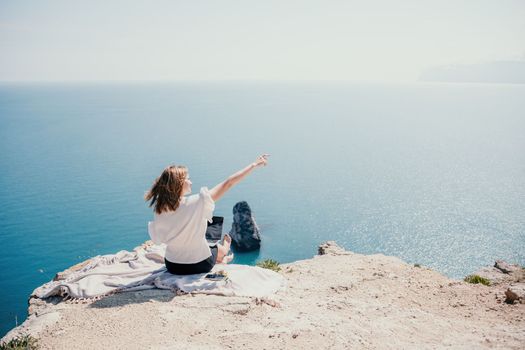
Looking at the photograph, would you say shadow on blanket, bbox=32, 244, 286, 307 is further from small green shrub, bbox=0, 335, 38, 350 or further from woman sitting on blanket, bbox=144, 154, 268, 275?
small green shrub, bbox=0, 335, 38, 350

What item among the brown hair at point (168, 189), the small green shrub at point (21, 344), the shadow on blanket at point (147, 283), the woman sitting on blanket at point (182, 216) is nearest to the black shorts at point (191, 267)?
the woman sitting on blanket at point (182, 216)

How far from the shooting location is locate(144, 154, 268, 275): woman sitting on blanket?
820 centimetres

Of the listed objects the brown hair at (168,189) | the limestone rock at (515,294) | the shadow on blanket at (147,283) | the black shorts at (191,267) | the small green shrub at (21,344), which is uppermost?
the brown hair at (168,189)

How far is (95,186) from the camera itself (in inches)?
3642

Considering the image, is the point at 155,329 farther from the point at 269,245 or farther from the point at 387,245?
the point at 387,245

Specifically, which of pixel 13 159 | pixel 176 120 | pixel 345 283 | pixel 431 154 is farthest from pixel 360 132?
pixel 345 283

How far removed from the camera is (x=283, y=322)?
7969 mm

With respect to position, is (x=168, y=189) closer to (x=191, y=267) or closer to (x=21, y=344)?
(x=191, y=267)

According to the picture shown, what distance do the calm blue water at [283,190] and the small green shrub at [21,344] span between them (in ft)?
124

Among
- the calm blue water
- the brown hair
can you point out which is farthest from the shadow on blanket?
the calm blue water

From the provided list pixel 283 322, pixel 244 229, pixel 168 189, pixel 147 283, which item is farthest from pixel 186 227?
pixel 244 229

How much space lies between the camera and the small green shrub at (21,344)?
23.4 ft

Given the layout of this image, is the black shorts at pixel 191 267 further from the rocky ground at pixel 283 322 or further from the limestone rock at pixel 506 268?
the limestone rock at pixel 506 268

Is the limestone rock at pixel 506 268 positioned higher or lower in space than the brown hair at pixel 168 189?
lower
